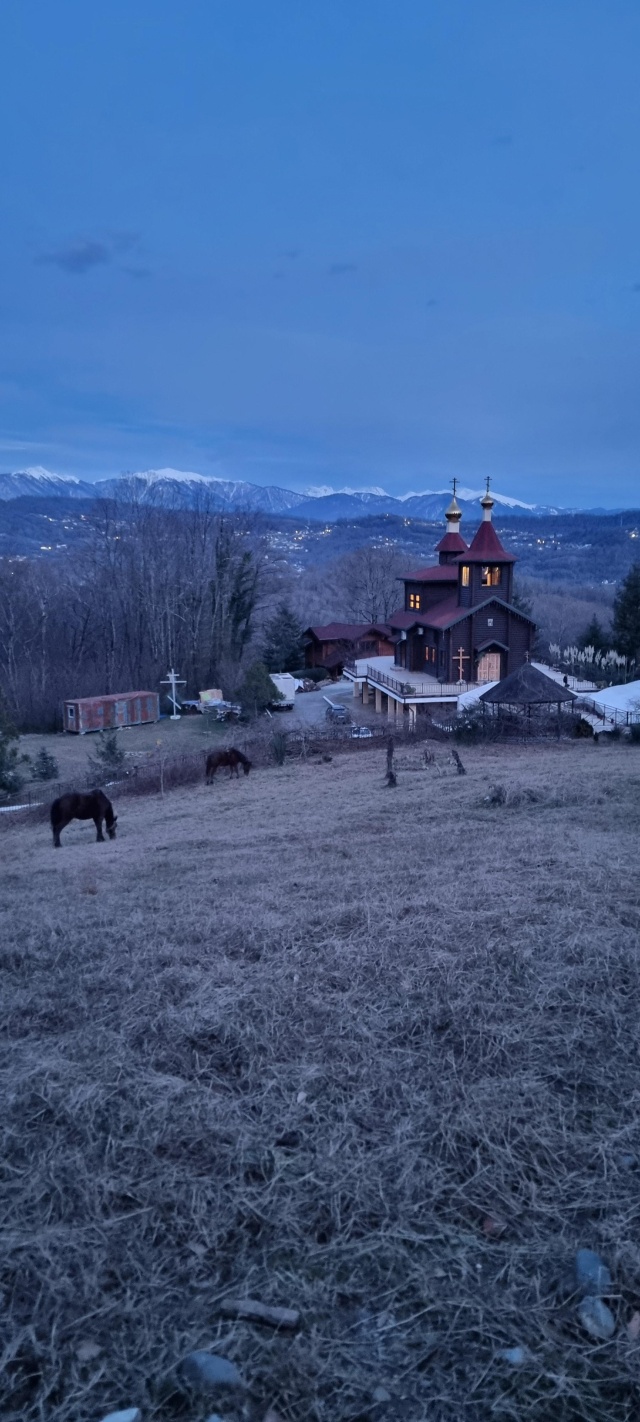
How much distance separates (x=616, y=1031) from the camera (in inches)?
161

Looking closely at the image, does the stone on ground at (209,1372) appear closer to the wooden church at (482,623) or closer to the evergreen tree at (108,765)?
the evergreen tree at (108,765)

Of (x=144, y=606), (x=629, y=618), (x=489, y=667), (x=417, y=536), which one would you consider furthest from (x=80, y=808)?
(x=417, y=536)

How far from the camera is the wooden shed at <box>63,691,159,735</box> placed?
37.9 metres

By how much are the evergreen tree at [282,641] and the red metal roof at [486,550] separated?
17.5 metres

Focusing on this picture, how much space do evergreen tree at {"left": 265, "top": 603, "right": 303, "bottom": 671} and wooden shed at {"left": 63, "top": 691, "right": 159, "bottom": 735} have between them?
1119cm

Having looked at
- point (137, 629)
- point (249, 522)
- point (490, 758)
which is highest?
point (249, 522)

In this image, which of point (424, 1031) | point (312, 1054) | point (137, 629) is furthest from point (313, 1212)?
point (137, 629)

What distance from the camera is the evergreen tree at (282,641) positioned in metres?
48.7

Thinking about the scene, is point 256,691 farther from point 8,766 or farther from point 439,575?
point 8,766

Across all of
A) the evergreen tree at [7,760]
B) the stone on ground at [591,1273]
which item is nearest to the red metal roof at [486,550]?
the evergreen tree at [7,760]

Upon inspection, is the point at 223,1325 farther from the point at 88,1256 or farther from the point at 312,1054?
the point at 312,1054

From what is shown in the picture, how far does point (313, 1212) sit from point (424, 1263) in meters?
0.45

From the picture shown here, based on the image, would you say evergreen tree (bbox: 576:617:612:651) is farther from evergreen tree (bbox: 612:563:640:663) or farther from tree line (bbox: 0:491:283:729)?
tree line (bbox: 0:491:283:729)

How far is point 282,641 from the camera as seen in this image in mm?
49062
